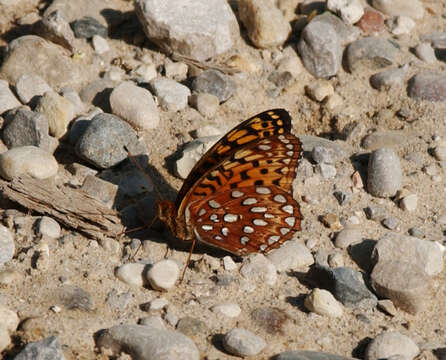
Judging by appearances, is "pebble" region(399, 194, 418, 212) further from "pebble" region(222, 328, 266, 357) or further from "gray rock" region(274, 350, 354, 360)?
"pebble" region(222, 328, 266, 357)

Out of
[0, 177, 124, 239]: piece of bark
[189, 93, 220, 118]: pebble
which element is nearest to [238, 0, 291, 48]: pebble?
[189, 93, 220, 118]: pebble

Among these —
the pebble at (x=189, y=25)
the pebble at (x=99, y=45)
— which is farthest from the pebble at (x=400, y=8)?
the pebble at (x=99, y=45)

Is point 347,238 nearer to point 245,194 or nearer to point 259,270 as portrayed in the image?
point 259,270

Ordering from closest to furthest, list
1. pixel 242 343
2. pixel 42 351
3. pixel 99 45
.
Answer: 1. pixel 42 351
2. pixel 242 343
3. pixel 99 45

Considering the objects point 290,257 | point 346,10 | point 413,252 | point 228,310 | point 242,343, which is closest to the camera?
point 242,343

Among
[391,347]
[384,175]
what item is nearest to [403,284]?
[391,347]

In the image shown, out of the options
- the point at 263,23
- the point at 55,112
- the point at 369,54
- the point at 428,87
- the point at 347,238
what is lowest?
the point at 347,238

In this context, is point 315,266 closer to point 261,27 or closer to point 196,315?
point 196,315
